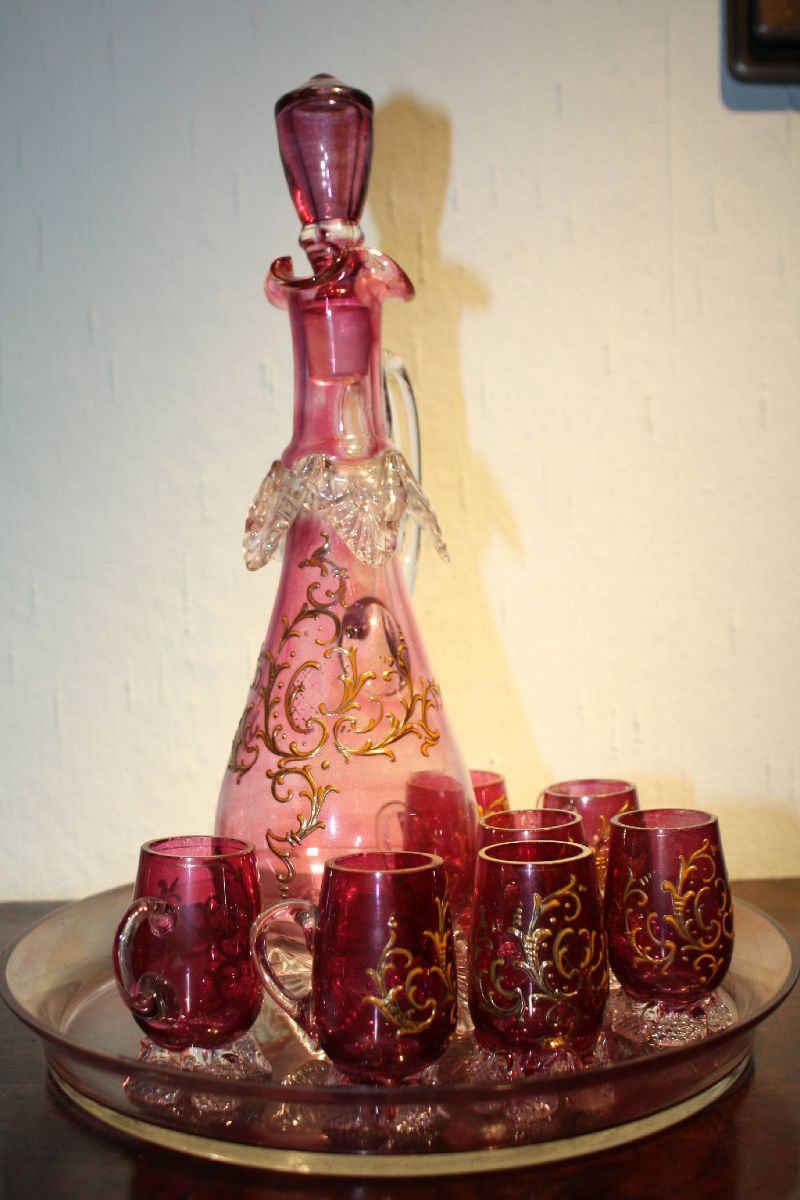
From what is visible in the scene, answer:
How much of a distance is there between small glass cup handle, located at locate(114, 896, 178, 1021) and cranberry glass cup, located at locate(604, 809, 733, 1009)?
197mm

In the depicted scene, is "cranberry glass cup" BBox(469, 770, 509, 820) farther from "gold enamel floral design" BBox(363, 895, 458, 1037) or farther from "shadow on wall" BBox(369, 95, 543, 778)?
"gold enamel floral design" BBox(363, 895, 458, 1037)

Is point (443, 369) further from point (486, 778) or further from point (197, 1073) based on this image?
point (197, 1073)

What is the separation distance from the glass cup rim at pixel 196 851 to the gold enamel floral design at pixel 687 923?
0.17 meters

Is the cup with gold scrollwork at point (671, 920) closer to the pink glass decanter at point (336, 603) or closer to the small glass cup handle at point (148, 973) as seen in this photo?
the pink glass decanter at point (336, 603)

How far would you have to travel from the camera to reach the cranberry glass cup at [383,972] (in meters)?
0.41

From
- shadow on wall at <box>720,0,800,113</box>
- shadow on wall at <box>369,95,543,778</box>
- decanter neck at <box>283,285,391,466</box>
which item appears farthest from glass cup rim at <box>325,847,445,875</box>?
shadow on wall at <box>720,0,800,113</box>

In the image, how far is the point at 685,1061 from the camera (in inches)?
16.0

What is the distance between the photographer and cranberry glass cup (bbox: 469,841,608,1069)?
422 millimetres

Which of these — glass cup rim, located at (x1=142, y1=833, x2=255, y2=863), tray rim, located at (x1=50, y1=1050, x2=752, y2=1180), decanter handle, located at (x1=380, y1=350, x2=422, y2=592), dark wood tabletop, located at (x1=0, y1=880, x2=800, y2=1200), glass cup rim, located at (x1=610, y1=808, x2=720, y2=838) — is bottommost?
dark wood tabletop, located at (x1=0, y1=880, x2=800, y2=1200)

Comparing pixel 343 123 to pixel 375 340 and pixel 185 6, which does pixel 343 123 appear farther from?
pixel 185 6

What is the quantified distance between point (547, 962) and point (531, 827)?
0.11 metres

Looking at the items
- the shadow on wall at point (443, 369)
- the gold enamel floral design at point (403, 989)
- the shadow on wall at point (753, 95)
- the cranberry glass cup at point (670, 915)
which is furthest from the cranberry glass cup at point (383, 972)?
the shadow on wall at point (753, 95)

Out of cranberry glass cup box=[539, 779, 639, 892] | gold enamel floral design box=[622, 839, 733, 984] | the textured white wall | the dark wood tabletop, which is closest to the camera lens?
the dark wood tabletop

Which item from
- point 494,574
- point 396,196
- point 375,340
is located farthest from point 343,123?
point 494,574
